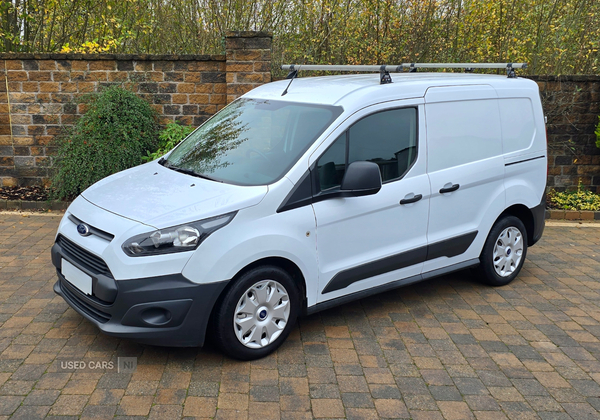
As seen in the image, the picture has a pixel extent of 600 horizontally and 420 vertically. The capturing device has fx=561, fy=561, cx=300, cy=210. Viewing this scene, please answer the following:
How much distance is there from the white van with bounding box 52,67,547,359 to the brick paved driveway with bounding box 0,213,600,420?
0.30 metres

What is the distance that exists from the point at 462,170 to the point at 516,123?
930mm

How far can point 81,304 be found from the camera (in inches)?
159

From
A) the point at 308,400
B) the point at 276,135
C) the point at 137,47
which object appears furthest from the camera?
the point at 137,47

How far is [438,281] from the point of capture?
579 cm

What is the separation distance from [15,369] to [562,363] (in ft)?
12.8

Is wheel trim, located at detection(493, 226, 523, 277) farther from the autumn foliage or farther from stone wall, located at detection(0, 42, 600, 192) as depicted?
the autumn foliage

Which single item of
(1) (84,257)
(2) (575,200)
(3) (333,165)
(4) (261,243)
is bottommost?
(2) (575,200)

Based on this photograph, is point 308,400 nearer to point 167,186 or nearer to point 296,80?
point 167,186

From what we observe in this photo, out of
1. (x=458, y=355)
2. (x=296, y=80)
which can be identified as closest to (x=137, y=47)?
(x=296, y=80)

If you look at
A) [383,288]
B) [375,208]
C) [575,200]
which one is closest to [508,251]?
[383,288]

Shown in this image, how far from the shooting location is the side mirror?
13.3ft

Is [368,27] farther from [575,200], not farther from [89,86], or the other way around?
[89,86]

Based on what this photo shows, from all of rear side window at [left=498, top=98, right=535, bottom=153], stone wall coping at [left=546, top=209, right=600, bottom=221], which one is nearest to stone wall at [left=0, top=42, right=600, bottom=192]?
stone wall coping at [left=546, top=209, right=600, bottom=221]

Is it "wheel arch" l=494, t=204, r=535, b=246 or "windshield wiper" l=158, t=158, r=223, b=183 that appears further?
"wheel arch" l=494, t=204, r=535, b=246
